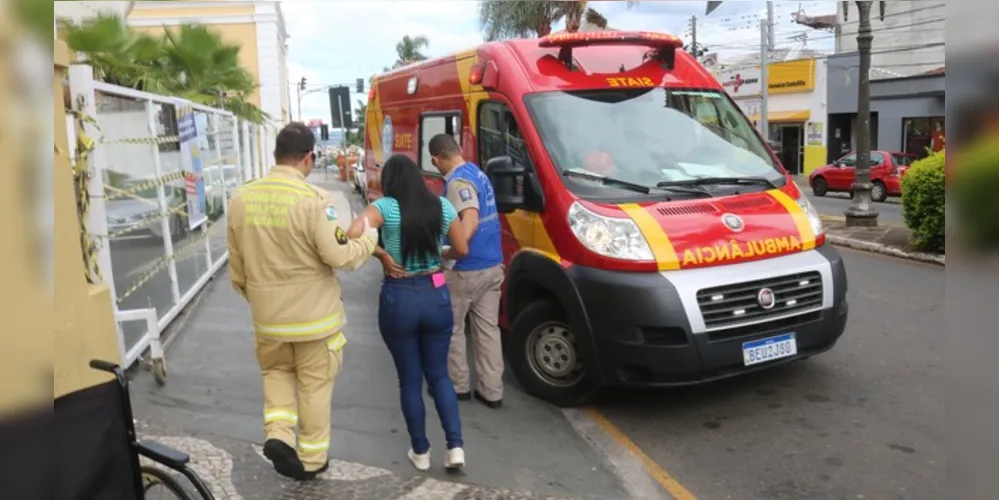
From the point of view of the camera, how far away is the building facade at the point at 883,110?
28.2 m

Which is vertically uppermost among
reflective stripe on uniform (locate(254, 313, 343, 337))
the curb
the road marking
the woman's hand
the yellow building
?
the yellow building

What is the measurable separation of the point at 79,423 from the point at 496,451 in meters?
2.54

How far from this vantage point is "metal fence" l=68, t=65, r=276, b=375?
489 cm

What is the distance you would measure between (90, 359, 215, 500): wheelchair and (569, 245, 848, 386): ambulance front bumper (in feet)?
8.04

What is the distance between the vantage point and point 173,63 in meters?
17.3

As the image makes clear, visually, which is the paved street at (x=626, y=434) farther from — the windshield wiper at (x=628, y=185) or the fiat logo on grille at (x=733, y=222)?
the windshield wiper at (x=628, y=185)

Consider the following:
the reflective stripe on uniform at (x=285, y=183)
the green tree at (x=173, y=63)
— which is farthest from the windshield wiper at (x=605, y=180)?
the green tree at (x=173, y=63)

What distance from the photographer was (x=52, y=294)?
1.26 metres

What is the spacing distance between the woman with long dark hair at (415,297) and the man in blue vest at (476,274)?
1.93 ft

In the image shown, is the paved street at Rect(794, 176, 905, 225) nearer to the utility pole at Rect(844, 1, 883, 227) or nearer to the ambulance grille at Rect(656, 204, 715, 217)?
the utility pole at Rect(844, 1, 883, 227)

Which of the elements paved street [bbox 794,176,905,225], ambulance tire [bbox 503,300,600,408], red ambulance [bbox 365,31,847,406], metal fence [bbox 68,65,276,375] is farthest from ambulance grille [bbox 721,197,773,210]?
paved street [bbox 794,176,905,225]

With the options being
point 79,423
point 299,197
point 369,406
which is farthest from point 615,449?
point 79,423

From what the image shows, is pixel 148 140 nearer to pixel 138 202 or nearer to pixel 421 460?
pixel 138 202

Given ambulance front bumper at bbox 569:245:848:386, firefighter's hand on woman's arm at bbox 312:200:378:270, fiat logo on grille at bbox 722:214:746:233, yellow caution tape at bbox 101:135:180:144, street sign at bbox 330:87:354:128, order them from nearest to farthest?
firefighter's hand on woman's arm at bbox 312:200:378:270, ambulance front bumper at bbox 569:245:848:386, fiat logo on grille at bbox 722:214:746:233, yellow caution tape at bbox 101:135:180:144, street sign at bbox 330:87:354:128
